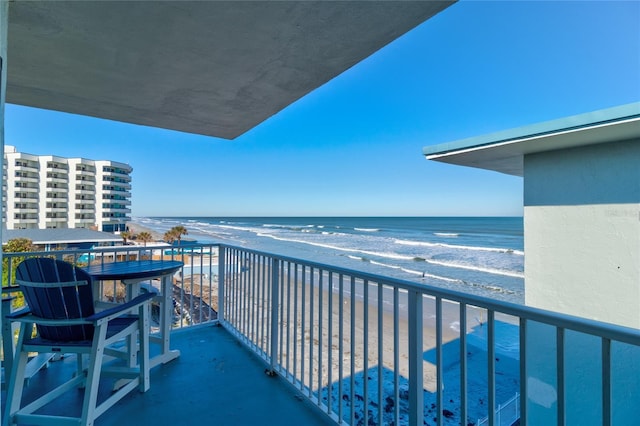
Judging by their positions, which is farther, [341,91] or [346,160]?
[346,160]

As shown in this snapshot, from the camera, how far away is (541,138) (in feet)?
7.49

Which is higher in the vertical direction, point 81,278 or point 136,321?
point 81,278

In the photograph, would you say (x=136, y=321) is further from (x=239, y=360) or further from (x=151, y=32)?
(x=151, y=32)

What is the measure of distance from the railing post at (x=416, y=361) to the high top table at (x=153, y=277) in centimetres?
172

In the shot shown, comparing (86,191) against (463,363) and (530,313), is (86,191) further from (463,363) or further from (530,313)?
(530,313)

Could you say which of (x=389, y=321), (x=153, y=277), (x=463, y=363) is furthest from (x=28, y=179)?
(x=463, y=363)

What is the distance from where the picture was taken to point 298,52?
66.8 inches

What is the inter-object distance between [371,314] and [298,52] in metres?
7.33

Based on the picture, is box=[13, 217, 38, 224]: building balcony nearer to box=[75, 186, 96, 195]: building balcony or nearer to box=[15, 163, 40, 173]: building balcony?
box=[75, 186, 96, 195]: building balcony

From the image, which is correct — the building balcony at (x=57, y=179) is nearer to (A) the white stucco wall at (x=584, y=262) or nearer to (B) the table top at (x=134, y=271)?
(B) the table top at (x=134, y=271)

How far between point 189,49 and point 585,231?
295 cm

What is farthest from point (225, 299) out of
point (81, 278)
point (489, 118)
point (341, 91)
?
point (489, 118)

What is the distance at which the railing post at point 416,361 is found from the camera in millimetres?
1362

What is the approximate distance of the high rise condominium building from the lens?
3027 cm
